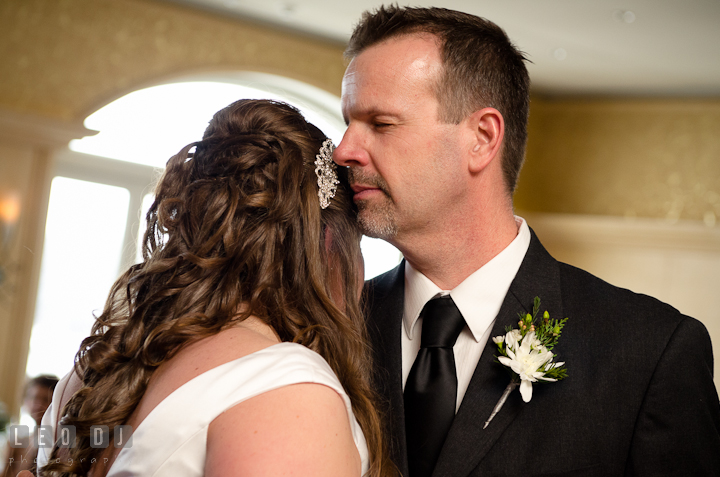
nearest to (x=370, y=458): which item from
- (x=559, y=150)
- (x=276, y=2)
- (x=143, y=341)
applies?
(x=143, y=341)

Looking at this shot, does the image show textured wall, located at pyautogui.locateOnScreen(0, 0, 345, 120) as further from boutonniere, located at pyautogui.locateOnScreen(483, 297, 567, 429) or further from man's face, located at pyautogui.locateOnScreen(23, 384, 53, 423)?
boutonniere, located at pyautogui.locateOnScreen(483, 297, 567, 429)

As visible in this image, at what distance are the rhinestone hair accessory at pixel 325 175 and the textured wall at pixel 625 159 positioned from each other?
7.43m

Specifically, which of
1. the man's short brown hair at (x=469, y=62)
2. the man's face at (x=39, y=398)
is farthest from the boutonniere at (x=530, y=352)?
the man's face at (x=39, y=398)

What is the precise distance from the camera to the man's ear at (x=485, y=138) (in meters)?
1.99

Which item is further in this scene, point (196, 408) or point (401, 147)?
point (401, 147)

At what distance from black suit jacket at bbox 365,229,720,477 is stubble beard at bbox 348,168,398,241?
44 centimetres

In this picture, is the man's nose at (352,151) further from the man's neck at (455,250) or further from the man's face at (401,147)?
the man's neck at (455,250)

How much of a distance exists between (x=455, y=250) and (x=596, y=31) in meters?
5.42

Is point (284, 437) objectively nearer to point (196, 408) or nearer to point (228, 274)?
point (196, 408)

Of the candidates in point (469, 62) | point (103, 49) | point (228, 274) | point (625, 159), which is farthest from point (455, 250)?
point (625, 159)

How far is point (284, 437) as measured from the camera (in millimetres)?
1271

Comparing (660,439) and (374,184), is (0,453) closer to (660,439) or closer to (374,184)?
(374,184)

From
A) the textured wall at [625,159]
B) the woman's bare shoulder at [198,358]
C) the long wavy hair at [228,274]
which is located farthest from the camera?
the textured wall at [625,159]

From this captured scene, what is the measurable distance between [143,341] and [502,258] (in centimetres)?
105
